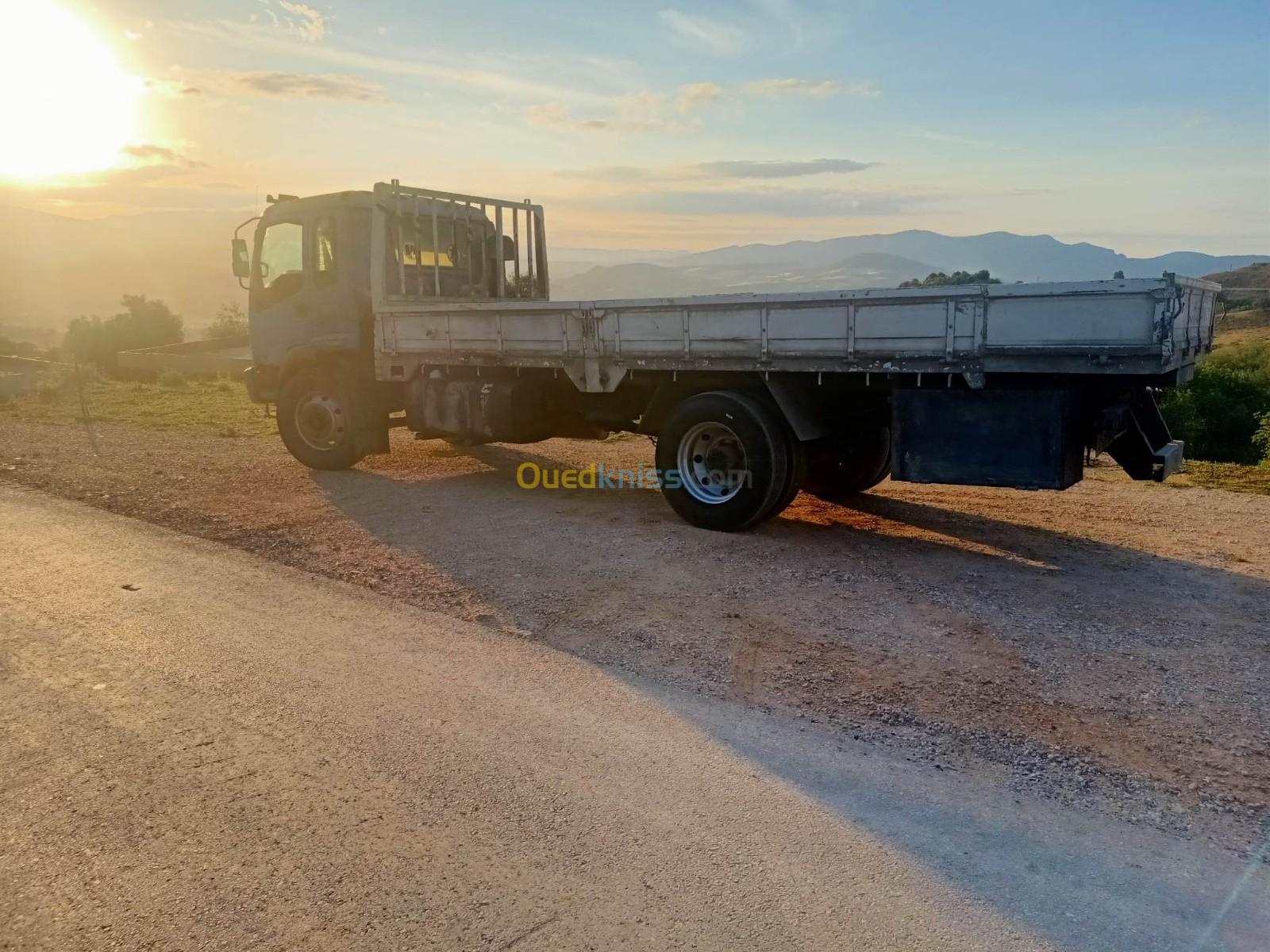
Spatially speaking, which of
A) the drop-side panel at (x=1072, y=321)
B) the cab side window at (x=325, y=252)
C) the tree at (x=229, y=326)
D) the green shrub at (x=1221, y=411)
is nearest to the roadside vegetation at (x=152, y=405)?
the cab side window at (x=325, y=252)

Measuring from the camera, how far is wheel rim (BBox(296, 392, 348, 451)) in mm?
11102

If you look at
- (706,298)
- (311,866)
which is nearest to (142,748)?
(311,866)

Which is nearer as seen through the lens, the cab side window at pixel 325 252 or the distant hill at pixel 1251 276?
the cab side window at pixel 325 252

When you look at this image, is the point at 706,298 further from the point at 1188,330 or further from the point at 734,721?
the point at 734,721

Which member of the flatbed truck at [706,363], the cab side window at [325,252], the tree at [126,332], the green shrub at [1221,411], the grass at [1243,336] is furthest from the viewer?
the tree at [126,332]

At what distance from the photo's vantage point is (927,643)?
5520 millimetres

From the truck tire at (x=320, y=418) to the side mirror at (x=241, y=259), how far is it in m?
1.48

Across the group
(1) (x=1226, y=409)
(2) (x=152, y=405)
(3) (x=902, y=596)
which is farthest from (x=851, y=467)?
(1) (x=1226, y=409)

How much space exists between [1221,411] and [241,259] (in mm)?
25203

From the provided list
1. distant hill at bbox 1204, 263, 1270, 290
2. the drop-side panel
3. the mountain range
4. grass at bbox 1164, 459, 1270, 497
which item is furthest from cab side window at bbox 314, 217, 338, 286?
the mountain range

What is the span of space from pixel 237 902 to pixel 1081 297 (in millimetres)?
5911

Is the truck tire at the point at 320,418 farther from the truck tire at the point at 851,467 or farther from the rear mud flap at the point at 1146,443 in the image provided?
the rear mud flap at the point at 1146,443

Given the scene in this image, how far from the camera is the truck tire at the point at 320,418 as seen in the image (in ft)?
36.2

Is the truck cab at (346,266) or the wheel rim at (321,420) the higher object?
the truck cab at (346,266)
